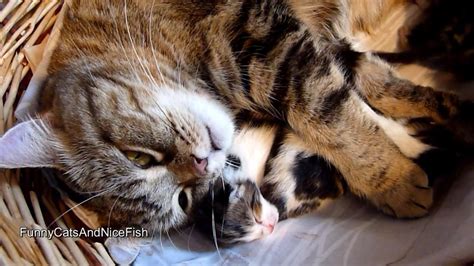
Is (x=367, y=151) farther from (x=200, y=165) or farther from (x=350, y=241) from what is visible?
(x=200, y=165)

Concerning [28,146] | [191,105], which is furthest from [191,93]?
[28,146]

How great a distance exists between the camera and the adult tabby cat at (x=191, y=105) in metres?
1.26

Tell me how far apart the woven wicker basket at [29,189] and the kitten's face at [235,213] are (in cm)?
26

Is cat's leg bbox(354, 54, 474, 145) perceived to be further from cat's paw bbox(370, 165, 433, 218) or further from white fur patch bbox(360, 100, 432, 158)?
cat's paw bbox(370, 165, 433, 218)

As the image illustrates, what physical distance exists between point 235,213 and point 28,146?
0.51 metres

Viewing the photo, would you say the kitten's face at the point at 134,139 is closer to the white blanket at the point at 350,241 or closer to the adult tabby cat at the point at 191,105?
the adult tabby cat at the point at 191,105

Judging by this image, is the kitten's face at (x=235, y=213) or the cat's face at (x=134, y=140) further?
the kitten's face at (x=235, y=213)

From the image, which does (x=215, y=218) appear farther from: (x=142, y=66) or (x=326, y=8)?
(x=326, y=8)

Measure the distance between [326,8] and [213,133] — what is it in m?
0.53

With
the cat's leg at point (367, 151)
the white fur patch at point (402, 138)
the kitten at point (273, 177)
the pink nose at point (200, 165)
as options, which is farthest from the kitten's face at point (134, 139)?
the white fur patch at point (402, 138)

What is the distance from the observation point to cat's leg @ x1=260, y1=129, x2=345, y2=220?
1.44 m

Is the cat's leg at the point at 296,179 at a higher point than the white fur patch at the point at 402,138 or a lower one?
lower

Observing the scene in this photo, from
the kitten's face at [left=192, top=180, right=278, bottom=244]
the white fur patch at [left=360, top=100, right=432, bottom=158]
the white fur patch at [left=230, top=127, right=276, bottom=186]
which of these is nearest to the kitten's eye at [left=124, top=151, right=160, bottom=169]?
the kitten's face at [left=192, top=180, right=278, bottom=244]

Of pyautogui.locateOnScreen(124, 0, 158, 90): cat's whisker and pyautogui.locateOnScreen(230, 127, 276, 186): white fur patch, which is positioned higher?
pyautogui.locateOnScreen(124, 0, 158, 90): cat's whisker
